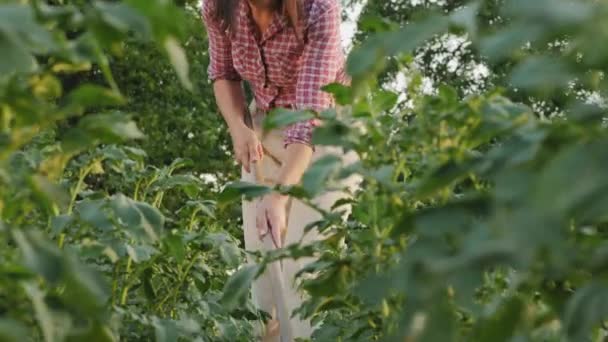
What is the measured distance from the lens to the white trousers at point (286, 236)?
4.15 m

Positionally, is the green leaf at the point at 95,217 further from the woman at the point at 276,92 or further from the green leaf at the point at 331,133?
the woman at the point at 276,92

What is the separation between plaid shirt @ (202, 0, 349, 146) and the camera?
396 centimetres

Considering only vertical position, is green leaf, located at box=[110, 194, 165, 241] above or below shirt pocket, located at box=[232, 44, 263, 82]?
below

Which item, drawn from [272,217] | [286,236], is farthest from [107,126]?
[286,236]

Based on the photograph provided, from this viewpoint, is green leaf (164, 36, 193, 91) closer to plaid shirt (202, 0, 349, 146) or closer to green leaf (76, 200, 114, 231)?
green leaf (76, 200, 114, 231)

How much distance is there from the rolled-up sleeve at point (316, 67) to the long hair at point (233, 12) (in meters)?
0.06

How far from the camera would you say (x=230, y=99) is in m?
4.37

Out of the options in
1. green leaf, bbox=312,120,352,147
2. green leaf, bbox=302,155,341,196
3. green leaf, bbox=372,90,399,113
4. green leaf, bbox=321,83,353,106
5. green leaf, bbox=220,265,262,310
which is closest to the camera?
green leaf, bbox=302,155,341,196

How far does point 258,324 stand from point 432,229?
3.07 metres

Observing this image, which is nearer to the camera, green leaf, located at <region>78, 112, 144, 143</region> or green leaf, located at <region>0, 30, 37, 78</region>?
green leaf, located at <region>0, 30, 37, 78</region>

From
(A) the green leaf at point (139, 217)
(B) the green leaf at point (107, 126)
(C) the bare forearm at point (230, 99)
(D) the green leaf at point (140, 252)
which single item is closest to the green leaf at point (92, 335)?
(B) the green leaf at point (107, 126)

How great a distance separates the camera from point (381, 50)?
53.4 inches

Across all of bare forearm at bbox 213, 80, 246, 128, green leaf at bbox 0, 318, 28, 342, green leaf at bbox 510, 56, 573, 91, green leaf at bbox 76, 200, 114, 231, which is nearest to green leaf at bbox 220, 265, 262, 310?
green leaf at bbox 76, 200, 114, 231

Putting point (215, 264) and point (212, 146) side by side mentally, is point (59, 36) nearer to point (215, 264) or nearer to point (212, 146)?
point (215, 264)
